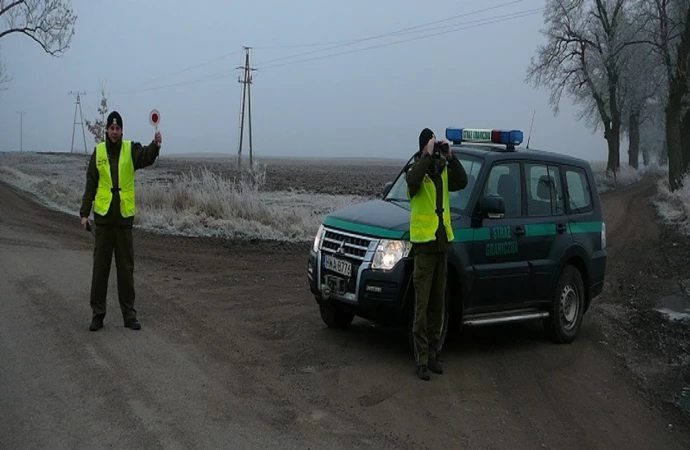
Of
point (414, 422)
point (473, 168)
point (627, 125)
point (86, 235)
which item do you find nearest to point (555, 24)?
point (627, 125)

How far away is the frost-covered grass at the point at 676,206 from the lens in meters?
24.3

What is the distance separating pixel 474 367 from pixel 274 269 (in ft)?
18.9

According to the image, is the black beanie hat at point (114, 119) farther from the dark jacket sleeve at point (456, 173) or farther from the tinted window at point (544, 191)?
the tinted window at point (544, 191)

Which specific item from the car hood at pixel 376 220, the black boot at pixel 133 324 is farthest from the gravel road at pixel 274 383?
the car hood at pixel 376 220

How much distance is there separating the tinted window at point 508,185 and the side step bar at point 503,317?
3.50 feet

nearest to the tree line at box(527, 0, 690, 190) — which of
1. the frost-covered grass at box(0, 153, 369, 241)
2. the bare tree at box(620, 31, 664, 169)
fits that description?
the bare tree at box(620, 31, 664, 169)

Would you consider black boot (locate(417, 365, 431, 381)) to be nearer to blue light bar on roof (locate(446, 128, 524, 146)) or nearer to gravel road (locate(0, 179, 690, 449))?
gravel road (locate(0, 179, 690, 449))

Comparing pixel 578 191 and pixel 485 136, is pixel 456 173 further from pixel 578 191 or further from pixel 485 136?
pixel 578 191

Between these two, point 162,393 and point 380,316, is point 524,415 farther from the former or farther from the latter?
point 162,393

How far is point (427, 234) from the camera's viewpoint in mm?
7270

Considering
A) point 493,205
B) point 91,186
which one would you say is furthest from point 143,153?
point 493,205

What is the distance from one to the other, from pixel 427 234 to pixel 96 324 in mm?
3549

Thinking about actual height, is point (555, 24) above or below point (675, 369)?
above

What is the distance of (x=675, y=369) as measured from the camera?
8.43 metres
